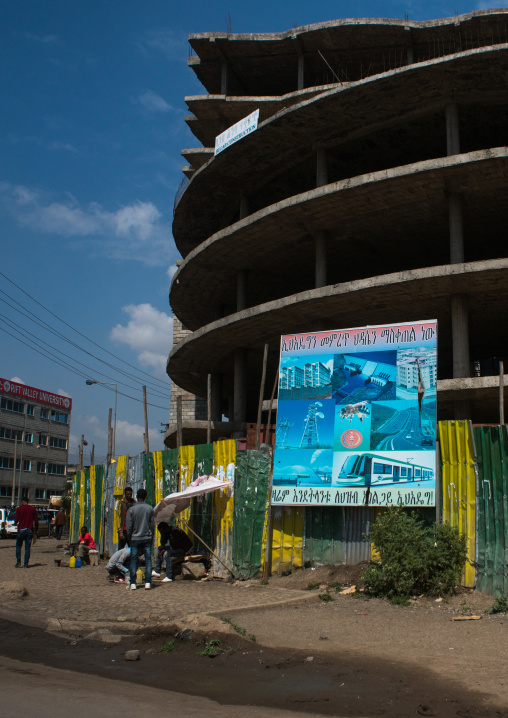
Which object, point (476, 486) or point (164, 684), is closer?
point (164, 684)

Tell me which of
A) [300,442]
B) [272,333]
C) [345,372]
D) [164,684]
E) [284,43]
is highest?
[284,43]

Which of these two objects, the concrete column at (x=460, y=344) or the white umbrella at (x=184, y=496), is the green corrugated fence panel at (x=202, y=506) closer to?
the white umbrella at (x=184, y=496)

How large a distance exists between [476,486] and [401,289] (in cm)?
1076

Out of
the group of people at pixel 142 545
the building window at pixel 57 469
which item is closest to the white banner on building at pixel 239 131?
the group of people at pixel 142 545

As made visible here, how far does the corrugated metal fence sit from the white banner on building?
11265mm

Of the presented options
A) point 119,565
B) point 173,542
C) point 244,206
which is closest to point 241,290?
point 244,206

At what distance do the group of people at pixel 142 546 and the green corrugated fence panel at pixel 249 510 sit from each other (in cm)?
120

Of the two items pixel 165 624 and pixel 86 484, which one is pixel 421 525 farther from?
pixel 86 484

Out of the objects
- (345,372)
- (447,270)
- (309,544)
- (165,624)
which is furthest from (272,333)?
(165,624)

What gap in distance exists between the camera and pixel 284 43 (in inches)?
1064

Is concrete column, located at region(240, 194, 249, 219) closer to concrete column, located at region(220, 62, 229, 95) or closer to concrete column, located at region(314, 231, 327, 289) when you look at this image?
concrete column, located at region(314, 231, 327, 289)

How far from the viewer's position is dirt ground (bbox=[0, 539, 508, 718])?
5.46 metres

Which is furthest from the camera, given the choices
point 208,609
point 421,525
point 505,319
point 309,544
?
point 505,319

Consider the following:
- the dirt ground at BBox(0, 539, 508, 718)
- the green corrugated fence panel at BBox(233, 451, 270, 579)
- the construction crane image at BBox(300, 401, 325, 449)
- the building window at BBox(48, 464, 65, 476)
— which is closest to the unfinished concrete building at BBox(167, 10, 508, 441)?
the construction crane image at BBox(300, 401, 325, 449)
